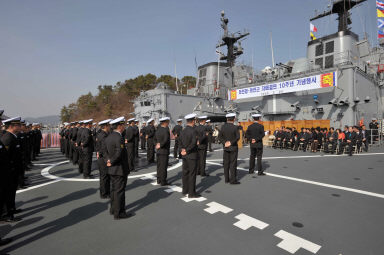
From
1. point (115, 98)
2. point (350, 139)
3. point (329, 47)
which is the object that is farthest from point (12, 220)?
point (115, 98)

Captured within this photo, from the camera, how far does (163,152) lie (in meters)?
5.76

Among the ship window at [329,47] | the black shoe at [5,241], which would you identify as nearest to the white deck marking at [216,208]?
the black shoe at [5,241]

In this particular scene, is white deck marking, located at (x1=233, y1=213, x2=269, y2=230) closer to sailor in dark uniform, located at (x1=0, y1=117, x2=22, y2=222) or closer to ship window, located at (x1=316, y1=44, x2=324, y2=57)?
sailor in dark uniform, located at (x1=0, y1=117, x2=22, y2=222)

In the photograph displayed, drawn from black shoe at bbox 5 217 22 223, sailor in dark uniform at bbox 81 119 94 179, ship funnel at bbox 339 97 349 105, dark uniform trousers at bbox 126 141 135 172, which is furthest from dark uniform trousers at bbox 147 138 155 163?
ship funnel at bbox 339 97 349 105

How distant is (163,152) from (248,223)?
3.22 m

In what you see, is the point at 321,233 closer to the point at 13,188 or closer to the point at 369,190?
the point at 369,190

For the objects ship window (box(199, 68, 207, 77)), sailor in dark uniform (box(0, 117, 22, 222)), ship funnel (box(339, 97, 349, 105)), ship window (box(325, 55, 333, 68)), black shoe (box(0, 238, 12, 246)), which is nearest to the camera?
black shoe (box(0, 238, 12, 246))

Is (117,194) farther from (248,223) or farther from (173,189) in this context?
(248,223)

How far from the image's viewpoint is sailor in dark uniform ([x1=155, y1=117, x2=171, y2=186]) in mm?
5680

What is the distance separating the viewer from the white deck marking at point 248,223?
Result: 3248mm

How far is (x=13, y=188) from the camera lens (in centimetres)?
388

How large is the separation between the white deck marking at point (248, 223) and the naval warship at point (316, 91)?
51.4ft

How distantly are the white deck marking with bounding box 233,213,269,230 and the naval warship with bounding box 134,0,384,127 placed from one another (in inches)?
617

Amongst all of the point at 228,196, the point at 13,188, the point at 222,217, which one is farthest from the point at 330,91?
the point at 13,188
